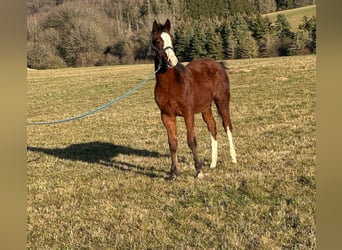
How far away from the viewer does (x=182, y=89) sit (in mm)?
5707

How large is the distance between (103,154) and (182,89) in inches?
139

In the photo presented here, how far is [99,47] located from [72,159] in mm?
53991

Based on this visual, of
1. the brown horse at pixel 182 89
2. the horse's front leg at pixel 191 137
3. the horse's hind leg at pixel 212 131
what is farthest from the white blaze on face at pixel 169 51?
the horse's hind leg at pixel 212 131

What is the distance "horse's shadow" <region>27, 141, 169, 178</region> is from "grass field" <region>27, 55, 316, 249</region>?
25 millimetres

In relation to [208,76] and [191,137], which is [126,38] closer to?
[208,76]

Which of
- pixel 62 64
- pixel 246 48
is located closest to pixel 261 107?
pixel 246 48

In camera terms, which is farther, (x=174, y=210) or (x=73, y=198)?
(x=73, y=198)

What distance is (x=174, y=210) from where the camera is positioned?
4.70 m

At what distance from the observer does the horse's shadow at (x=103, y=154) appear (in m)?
6.93

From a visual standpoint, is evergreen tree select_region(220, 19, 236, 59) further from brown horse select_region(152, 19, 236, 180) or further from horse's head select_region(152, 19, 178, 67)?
horse's head select_region(152, 19, 178, 67)

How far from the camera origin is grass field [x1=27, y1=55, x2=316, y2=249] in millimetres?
3945

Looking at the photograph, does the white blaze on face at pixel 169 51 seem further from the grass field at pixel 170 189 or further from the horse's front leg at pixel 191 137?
the grass field at pixel 170 189

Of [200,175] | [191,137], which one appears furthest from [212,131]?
[200,175]
